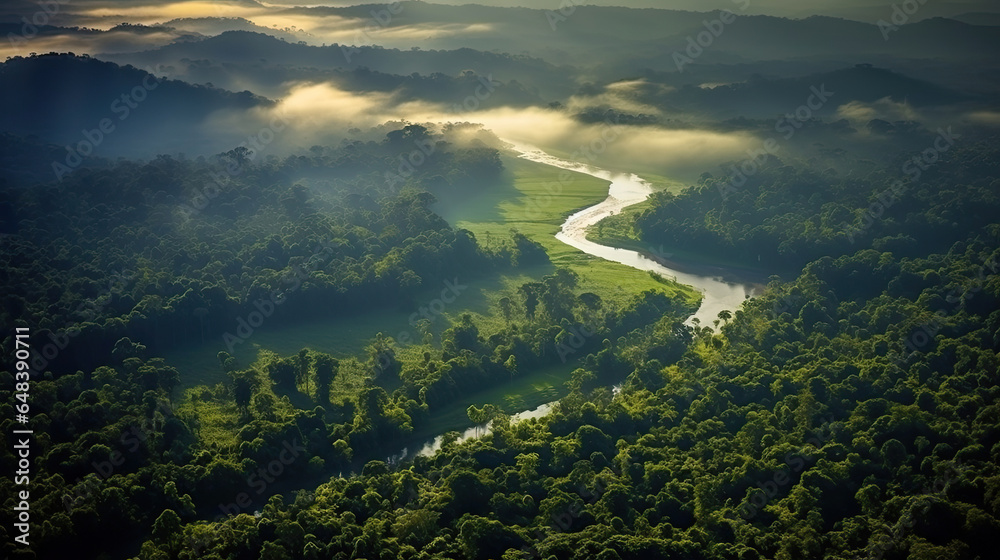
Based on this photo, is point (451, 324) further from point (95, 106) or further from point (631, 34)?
point (631, 34)

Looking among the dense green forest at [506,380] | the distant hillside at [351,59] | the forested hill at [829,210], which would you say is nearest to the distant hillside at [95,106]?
the distant hillside at [351,59]

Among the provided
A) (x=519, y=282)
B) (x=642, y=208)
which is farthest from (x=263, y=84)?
(x=519, y=282)

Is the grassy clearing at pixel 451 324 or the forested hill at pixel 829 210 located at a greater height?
the forested hill at pixel 829 210

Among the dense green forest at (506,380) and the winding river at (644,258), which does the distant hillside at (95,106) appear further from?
the winding river at (644,258)

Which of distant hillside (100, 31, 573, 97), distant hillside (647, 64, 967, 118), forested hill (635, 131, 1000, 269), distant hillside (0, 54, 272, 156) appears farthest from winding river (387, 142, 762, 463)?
distant hillside (100, 31, 573, 97)

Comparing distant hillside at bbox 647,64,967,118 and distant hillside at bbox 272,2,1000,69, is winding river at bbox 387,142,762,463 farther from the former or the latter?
distant hillside at bbox 272,2,1000,69

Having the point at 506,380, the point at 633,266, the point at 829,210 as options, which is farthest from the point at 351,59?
the point at 506,380
